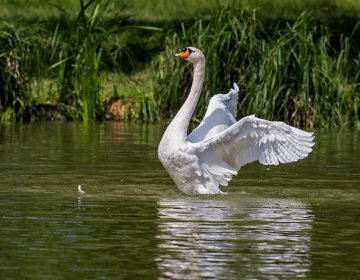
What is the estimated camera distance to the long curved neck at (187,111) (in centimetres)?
1091

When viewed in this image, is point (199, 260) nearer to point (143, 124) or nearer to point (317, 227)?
point (317, 227)

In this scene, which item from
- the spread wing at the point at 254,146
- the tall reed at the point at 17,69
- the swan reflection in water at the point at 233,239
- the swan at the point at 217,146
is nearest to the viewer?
the swan reflection in water at the point at 233,239

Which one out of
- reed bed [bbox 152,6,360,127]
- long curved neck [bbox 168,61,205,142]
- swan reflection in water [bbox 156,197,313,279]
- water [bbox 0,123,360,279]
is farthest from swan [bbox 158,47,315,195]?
reed bed [bbox 152,6,360,127]

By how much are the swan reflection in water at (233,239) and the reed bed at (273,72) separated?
10.2m

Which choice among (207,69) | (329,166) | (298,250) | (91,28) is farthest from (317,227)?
(91,28)

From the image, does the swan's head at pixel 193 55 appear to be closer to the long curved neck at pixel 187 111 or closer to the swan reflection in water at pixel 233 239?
the long curved neck at pixel 187 111

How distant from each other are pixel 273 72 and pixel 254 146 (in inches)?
372

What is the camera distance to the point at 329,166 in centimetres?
1382

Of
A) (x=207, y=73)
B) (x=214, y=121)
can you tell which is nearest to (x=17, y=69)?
(x=207, y=73)

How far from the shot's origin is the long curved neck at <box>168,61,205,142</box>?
35.8ft

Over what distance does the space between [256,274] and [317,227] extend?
80.1 inches

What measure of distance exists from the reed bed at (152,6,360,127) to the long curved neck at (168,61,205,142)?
8.66 metres

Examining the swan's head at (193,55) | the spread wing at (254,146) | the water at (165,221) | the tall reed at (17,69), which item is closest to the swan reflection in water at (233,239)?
the water at (165,221)

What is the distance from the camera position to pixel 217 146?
36.4ft
